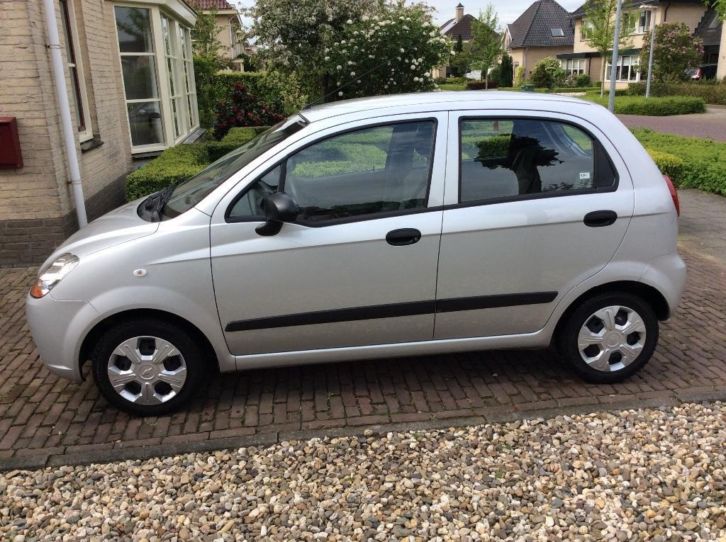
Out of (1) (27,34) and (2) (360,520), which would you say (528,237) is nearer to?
(2) (360,520)

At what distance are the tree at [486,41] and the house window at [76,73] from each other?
171 feet

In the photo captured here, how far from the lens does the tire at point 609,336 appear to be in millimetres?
4016

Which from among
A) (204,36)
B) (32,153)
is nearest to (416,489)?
(32,153)

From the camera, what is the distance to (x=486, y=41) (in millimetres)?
56688

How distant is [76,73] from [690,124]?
2373 centimetres

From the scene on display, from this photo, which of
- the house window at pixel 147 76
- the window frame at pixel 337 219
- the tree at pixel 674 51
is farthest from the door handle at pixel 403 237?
the tree at pixel 674 51

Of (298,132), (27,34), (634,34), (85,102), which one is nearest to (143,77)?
(85,102)

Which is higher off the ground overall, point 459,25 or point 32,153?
point 459,25

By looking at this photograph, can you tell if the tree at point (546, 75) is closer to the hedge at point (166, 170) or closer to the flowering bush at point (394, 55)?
the flowering bush at point (394, 55)

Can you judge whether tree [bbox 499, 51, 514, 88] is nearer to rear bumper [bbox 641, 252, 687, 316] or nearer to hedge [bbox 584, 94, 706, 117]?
hedge [bbox 584, 94, 706, 117]

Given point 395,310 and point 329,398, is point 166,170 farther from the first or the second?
point 395,310

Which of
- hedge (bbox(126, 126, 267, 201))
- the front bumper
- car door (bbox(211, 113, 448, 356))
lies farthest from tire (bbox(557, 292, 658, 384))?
hedge (bbox(126, 126, 267, 201))

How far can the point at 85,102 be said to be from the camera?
866 centimetres

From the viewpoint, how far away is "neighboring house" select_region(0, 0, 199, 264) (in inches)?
258
